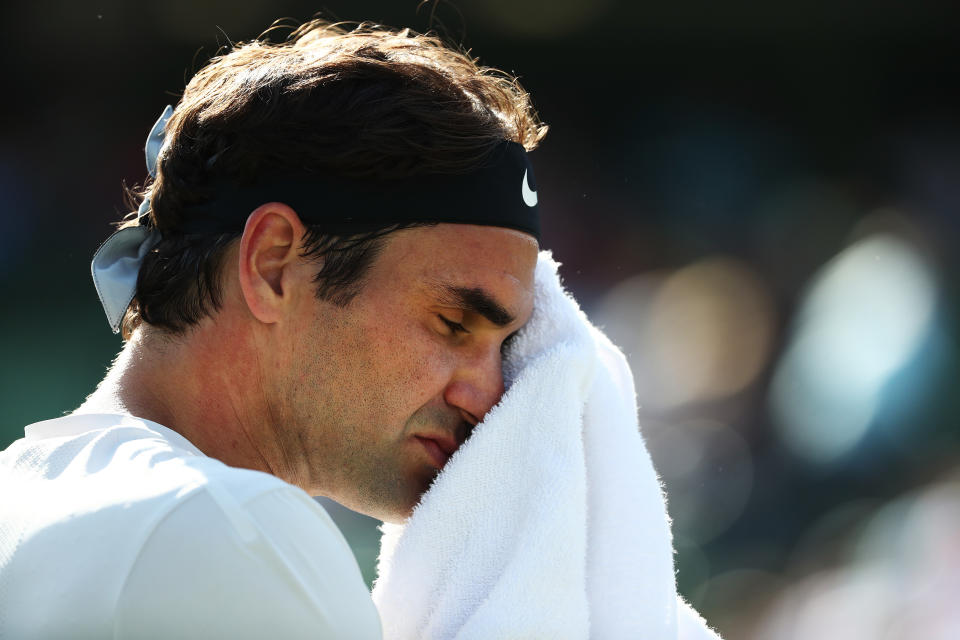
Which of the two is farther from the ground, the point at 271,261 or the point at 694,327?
the point at 271,261

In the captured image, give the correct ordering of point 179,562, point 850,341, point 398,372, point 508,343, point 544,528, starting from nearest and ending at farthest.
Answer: point 179,562, point 544,528, point 398,372, point 508,343, point 850,341

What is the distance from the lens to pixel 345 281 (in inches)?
50.4

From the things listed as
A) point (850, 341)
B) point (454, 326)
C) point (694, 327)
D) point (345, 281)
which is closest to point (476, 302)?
point (454, 326)

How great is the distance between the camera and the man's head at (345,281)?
1265 millimetres

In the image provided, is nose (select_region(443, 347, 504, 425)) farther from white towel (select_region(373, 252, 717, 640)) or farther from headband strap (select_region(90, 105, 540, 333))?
headband strap (select_region(90, 105, 540, 333))

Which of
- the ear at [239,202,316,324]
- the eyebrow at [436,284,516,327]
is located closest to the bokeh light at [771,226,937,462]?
the eyebrow at [436,284,516,327]

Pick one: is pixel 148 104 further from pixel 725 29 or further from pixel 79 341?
pixel 725 29

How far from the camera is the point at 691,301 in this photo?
461 cm

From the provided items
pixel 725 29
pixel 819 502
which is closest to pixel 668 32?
pixel 725 29

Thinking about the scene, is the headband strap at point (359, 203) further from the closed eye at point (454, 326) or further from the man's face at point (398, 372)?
the closed eye at point (454, 326)

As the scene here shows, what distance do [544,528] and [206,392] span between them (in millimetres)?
455

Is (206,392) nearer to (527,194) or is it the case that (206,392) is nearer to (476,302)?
(476,302)

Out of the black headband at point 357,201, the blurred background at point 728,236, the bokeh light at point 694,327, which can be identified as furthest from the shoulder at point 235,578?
the bokeh light at point 694,327

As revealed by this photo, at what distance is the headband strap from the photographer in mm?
1310
